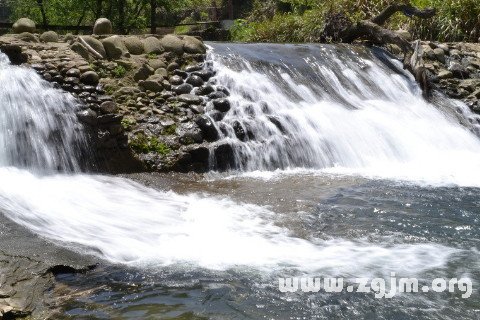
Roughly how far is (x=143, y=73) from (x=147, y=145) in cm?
163

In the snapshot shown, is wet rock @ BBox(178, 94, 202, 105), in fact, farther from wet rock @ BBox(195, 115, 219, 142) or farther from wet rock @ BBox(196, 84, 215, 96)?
wet rock @ BBox(195, 115, 219, 142)

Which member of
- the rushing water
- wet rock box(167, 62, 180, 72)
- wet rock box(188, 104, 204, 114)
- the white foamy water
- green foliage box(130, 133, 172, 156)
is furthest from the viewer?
wet rock box(167, 62, 180, 72)

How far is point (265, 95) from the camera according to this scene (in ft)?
33.0

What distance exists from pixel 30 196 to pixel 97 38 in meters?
4.27

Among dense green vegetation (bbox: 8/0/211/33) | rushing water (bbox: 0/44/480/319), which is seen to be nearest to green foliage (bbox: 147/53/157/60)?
rushing water (bbox: 0/44/480/319)

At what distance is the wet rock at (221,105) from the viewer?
30.7 feet

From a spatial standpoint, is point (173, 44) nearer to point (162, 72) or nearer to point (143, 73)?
point (162, 72)

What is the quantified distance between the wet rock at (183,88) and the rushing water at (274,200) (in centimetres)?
69

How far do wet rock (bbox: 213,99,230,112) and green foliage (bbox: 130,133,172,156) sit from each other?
4.31 ft

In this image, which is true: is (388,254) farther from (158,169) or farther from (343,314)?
(158,169)

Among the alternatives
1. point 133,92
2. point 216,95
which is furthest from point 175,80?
point 133,92

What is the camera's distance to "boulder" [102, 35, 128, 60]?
9.68 m

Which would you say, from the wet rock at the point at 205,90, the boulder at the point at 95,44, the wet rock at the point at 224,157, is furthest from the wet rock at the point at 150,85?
the wet rock at the point at 224,157

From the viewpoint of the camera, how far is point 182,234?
5754 mm
